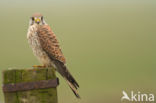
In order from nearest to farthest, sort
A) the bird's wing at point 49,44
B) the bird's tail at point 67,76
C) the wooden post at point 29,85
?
the wooden post at point 29,85 → the bird's tail at point 67,76 → the bird's wing at point 49,44

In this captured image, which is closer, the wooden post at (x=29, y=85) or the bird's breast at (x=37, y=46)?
the wooden post at (x=29, y=85)

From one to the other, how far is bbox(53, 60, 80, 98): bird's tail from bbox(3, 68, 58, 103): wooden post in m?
0.51

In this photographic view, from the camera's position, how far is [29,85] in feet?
5.65

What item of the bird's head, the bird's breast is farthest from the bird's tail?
the bird's head

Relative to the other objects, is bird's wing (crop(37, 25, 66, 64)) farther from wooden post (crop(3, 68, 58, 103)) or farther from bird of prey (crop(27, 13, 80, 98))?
wooden post (crop(3, 68, 58, 103))

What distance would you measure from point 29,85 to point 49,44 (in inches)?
43.8

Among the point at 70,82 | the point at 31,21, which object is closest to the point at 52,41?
the point at 31,21

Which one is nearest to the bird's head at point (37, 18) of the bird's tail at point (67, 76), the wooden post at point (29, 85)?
the bird's tail at point (67, 76)

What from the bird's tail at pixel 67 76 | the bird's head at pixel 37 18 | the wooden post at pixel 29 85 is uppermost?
the bird's head at pixel 37 18

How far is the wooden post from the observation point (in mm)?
1718

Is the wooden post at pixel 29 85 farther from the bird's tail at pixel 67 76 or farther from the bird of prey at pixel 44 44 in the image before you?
the bird of prey at pixel 44 44

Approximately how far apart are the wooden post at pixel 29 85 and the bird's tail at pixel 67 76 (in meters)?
0.51

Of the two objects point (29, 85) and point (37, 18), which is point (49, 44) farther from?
point (29, 85)

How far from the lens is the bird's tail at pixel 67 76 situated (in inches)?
90.7
